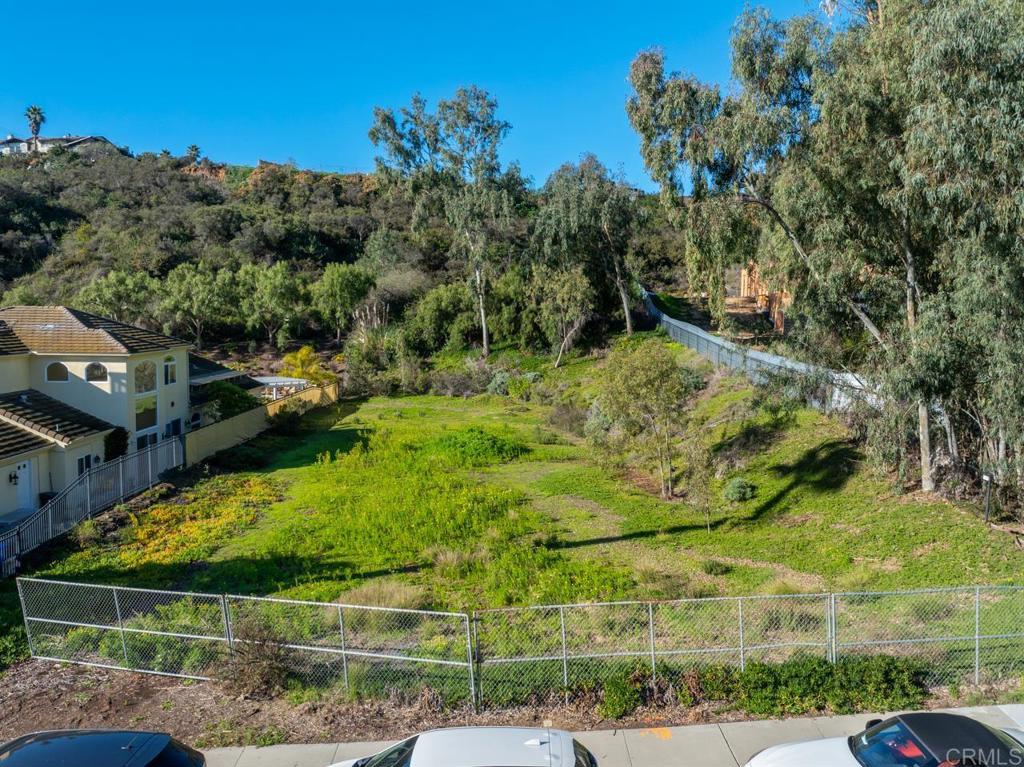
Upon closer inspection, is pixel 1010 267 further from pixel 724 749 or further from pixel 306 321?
pixel 306 321

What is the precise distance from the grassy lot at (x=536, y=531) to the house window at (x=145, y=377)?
14.0ft

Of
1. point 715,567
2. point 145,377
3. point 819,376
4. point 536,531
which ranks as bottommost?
point 715,567

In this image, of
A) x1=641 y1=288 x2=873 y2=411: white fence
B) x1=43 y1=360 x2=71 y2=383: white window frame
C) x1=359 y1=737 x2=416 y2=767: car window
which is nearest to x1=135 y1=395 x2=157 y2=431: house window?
x1=43 y1=360 x2=71 y2=383: white window frame

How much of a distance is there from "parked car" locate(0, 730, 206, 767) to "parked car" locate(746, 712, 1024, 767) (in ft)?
20.3

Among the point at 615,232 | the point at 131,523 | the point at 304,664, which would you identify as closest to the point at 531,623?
the point at 304,664

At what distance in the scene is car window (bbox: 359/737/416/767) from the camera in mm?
7000

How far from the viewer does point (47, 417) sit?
22.1 meters

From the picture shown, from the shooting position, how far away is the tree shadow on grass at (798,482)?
18672 mm

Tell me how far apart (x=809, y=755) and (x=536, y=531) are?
11840mm

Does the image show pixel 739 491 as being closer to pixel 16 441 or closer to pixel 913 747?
pixel 913 747

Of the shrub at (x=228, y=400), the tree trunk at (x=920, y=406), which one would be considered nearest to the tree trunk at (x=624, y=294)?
the shrub at (x=228, y=400)

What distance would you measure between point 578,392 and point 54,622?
3233 cm

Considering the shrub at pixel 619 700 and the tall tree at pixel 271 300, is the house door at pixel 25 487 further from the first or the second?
the tall tree at pixel 271 300

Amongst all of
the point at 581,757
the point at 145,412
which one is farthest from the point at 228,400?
the point at 581,757
